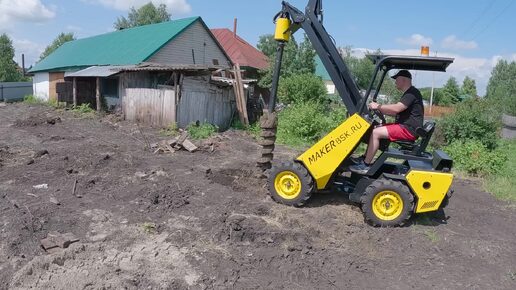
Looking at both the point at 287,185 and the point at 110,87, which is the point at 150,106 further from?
the point at 287,185

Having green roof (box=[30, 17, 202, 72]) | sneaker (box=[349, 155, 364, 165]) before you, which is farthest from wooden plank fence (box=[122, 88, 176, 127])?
sneaker (box=[349, 155, 364, 165])

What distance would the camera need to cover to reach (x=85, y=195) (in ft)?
24.1

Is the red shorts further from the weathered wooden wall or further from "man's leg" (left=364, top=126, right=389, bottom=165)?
the weathered wooden wall

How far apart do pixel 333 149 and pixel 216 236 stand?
224cm

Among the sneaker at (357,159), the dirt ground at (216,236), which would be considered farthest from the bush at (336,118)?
the sneaker at (357,159)

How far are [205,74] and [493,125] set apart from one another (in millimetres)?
9987

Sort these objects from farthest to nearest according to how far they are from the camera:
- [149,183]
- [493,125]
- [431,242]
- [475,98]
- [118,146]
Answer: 1. [475,98]
2. [493,125]
3. [118,146]
4. [149,183]
5. [431,242]

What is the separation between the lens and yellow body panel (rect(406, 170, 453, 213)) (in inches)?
239

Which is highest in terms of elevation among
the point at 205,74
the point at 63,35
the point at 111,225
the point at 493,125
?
the point at 63,35

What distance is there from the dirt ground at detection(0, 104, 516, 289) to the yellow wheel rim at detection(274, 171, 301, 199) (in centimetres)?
23

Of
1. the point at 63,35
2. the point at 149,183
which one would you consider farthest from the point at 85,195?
the point at 63,35

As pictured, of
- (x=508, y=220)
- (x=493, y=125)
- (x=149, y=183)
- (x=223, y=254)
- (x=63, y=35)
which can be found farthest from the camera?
(x=63, y=35)

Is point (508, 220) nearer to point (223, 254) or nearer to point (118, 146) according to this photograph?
point (223, 254)

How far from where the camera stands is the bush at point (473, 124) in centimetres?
1285
